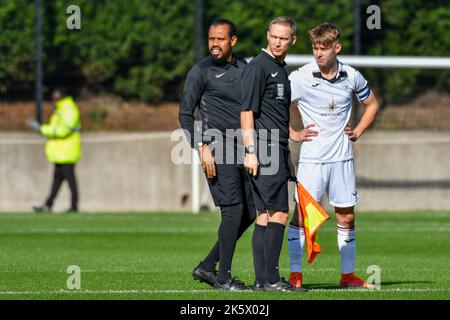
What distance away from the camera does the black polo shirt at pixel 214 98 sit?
31.8ft

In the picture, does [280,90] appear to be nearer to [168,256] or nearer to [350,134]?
[350,134]

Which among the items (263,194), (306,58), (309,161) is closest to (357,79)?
(309,161)

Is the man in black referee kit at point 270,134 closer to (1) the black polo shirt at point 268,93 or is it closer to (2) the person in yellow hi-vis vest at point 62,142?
(1) the black polo shirt at point 268,93

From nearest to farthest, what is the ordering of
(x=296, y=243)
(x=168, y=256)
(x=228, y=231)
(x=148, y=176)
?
(x=228, y=231), (x=296, y=243), (x=168, y=256), (x=148, y=176)

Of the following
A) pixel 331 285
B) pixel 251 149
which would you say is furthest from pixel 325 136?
pixel 331 285

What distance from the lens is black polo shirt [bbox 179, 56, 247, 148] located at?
9688 mm

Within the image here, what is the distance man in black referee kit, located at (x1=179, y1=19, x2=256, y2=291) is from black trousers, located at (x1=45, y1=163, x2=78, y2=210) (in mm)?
11328

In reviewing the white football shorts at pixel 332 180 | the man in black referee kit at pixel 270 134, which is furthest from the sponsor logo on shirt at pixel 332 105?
the man in black referee kit at pixel 270 134

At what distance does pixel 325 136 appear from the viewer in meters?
9.81

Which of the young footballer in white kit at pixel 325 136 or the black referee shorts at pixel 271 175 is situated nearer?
the black referee shorts at pixel 271 175

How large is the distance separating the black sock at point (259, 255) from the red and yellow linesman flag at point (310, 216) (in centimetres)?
38

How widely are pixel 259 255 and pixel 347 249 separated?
1.06m

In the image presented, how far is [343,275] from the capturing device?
9.95m

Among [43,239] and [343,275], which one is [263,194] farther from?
[43,239]
